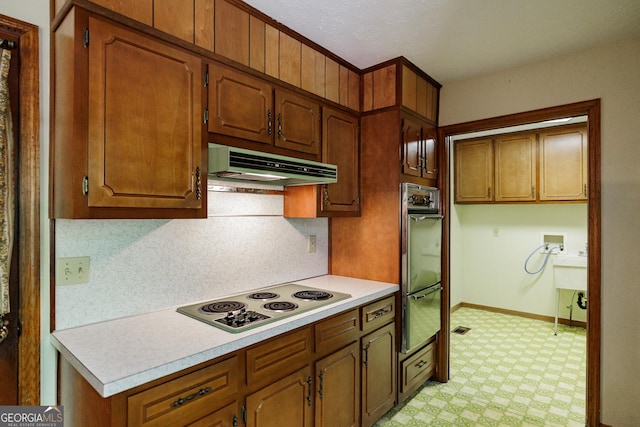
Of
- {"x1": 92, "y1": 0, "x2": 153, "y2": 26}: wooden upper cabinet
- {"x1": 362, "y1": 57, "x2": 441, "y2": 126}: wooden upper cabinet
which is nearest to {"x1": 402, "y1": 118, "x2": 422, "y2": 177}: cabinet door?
{"x1": 362, "y1": 57, "x2": 441, "y2": 126}: wooden upper cabinet

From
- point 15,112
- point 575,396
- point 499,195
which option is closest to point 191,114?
point 15,112

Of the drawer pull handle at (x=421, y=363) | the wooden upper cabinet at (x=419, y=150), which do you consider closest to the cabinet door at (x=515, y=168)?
the wooden upper cabinet at (x=419, y=150)

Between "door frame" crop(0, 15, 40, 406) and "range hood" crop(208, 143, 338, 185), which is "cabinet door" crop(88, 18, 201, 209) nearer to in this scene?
"range hood" crop(208, 143, 338, 185)

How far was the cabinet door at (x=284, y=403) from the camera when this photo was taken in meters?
1.46

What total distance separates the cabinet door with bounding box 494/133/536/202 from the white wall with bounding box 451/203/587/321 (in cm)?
37

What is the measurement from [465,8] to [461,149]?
3.04m

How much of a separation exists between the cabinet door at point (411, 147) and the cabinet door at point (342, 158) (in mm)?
343

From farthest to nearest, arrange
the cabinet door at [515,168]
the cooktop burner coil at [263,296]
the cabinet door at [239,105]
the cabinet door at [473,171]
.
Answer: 1. the cabinet door at [473,171]
2. the cabinet door at [515,168]
3. the cooktop burner coil at [263,296]
4. the cabinet door at [239,105]

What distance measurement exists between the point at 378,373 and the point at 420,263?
2.71 feet

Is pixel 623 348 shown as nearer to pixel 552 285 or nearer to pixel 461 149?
pixel 552 285

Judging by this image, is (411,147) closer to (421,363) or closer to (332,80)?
(332,80)

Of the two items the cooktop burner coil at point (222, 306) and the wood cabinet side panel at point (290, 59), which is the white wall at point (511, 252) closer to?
the wood cabinet side panel at point (290, 59)

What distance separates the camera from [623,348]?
2.12 metres

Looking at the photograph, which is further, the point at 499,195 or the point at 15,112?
the point at 499,195
